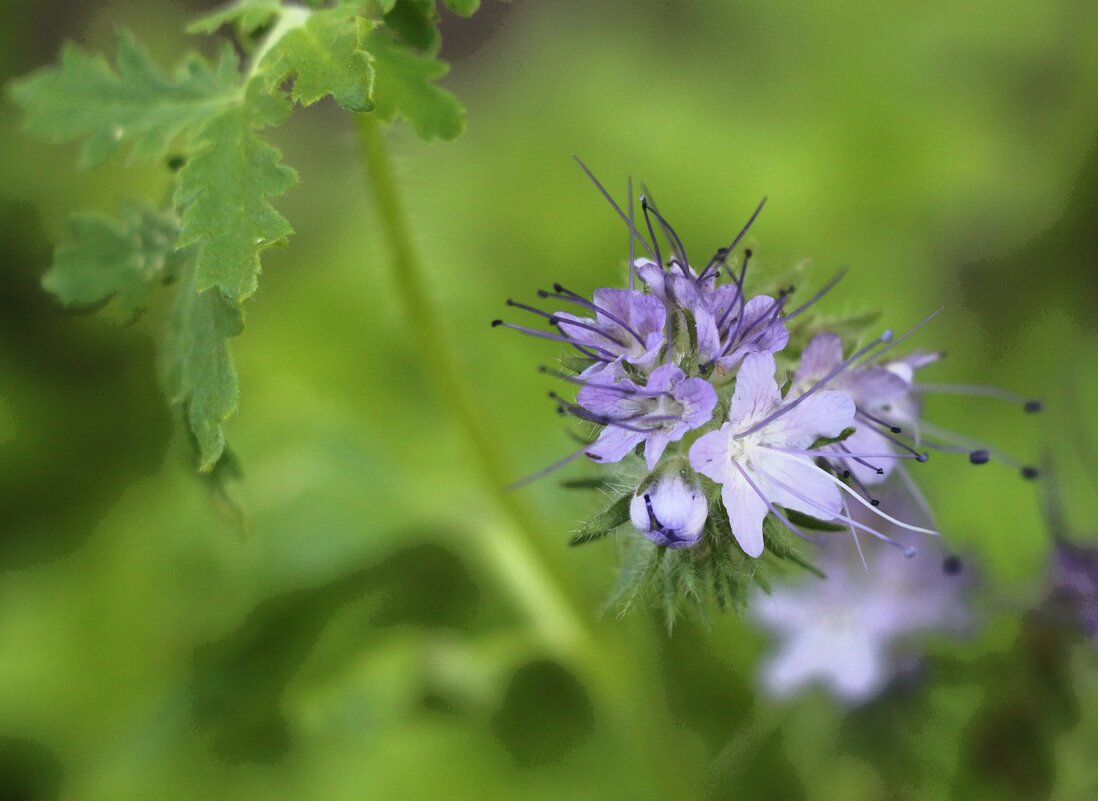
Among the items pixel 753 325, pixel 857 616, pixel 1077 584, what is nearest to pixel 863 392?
pixel 753 325

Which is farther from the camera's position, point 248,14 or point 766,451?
point 248,14

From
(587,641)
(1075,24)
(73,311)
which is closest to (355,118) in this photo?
(73,311)

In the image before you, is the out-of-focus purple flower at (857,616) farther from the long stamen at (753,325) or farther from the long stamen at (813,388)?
the long stamen at (753,325)

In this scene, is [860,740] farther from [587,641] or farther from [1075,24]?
[1075,24]

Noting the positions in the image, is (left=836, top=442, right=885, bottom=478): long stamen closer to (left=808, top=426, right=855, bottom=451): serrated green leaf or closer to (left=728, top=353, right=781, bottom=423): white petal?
(left=808, top=426, right=855, bottom=451): serrated green leaf

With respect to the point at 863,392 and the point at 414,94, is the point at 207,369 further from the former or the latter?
the point at 863,392
